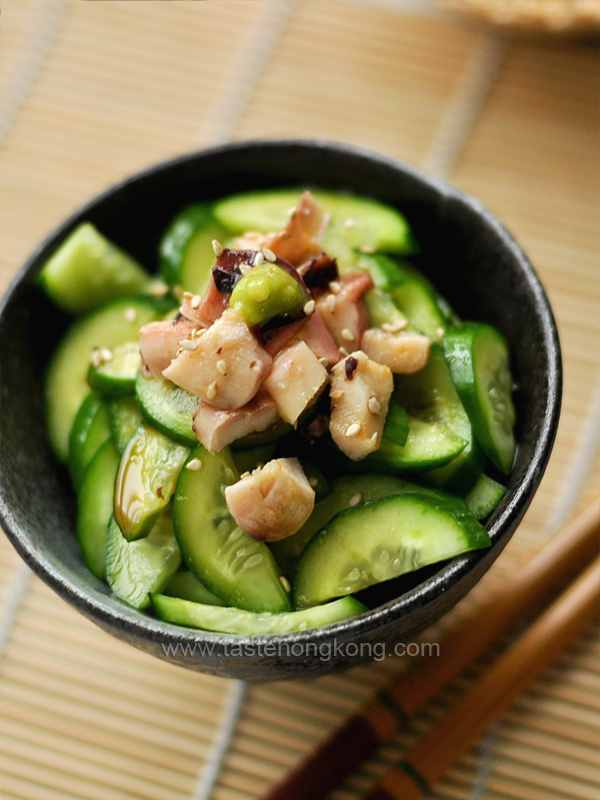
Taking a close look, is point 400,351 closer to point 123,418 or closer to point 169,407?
point 169,407

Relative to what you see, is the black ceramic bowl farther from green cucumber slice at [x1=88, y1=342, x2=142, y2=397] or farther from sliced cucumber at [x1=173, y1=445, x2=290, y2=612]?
green cucumber slice at [x1=88, y1=342, x2=142, y2=397]

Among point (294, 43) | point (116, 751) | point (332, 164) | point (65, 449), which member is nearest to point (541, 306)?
point (332, 164)

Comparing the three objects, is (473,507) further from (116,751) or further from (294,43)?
(294,43)

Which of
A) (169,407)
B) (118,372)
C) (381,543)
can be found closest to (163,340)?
(169,407)

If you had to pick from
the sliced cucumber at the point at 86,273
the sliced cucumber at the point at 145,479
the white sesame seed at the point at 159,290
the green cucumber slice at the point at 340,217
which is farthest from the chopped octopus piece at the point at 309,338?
the sliced cucumber at the point at 86,273

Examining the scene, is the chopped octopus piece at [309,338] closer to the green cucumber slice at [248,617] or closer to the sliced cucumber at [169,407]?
the sliced cucumber at [169,407]

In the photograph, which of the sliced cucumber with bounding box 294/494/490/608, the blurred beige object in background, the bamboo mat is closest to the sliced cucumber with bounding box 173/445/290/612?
the sliced cucumber with bounding box 294/494/490/608

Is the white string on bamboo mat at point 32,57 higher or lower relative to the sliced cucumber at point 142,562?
higher
